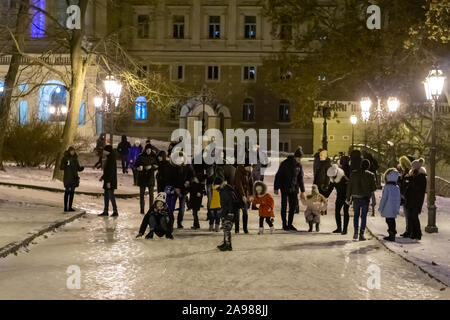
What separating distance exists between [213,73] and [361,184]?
51325mm

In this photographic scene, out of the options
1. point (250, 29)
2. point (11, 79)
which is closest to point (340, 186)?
point (11, 79)

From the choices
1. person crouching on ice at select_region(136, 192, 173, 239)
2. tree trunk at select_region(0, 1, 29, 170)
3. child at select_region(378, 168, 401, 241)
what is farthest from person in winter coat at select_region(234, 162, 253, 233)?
tree trunk at select_region(0, 1, 29, 170)

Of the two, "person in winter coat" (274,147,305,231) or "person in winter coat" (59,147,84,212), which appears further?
"person in winter coat" (59,147,84,212)

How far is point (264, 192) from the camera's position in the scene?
16.9 metres

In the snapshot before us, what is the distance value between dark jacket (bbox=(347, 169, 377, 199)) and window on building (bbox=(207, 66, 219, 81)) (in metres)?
50.9

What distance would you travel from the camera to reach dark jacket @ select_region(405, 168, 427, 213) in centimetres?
1602

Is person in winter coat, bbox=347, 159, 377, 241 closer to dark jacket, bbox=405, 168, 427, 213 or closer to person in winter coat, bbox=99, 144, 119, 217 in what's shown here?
→ dark jacket, bbox=405, 168, 427, 213

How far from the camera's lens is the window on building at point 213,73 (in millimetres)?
66188

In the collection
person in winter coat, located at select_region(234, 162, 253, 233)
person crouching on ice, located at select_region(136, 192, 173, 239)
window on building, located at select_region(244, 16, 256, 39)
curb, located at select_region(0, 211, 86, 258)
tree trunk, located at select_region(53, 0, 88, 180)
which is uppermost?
window on building, located at select_region(244, 16, 256, 39)

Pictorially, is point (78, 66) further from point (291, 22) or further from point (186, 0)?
point (186, 0)

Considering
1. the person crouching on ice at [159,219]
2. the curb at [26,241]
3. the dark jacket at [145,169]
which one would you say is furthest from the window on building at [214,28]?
the person crouching on ice at [159,219]

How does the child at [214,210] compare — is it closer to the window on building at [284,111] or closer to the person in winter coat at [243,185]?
the person in winter coat at [243,185]

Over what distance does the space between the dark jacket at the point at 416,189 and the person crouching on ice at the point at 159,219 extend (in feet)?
16.9
